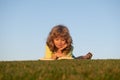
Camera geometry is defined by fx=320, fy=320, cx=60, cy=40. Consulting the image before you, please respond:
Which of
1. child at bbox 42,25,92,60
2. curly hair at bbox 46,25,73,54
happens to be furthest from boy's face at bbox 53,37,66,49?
curly hair at bbox 46,25,73,54

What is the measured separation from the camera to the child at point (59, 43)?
47.5 feet

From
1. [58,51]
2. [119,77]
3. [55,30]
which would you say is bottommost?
[119,77]

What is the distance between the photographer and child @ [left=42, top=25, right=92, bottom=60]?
14484 millimetres

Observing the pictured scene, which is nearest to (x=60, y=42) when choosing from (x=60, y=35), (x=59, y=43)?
(x=59, y=43)

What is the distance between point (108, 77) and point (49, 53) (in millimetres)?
9710

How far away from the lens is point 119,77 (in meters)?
5.86

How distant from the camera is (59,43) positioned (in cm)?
1443

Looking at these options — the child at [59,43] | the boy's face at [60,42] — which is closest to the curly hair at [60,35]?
the child at [59,43]

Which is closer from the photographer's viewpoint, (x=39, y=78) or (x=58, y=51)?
(x=39, y=78)

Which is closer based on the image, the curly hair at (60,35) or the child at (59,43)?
the child at (59,43)

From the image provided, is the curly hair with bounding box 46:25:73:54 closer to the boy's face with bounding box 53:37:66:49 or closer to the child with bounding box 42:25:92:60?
the child with bounding box 42:25:92:60

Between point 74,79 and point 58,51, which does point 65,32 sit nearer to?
point 58,51

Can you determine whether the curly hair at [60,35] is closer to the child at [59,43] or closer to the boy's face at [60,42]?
the child at [59,43]

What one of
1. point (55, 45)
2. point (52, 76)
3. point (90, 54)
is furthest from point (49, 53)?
point (52, 76)
